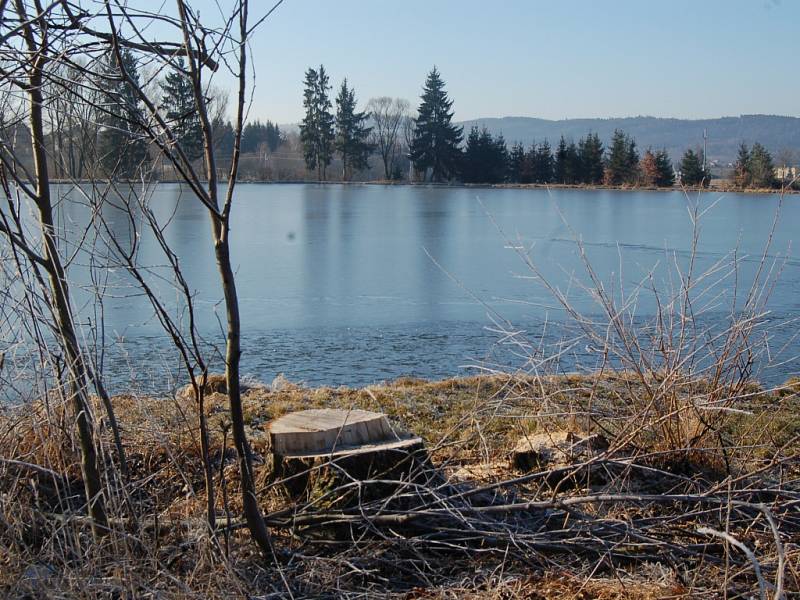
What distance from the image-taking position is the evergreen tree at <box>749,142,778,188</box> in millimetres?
51094

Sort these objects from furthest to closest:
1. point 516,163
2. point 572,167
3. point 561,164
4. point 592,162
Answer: point 516,163
point 561,164
point 572,167
point 592,162

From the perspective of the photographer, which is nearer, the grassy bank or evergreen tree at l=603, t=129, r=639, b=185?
the grassy bank

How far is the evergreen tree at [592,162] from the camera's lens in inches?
2313

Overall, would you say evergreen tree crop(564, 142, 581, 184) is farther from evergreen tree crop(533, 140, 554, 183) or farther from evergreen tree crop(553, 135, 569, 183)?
evergreen tree crop(533, 140, 554, 183)

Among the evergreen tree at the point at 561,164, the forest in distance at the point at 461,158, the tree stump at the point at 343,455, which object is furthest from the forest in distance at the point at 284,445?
the evergreen tree at the point at 561,164

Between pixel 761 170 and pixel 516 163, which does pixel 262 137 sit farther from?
pixel 761 170

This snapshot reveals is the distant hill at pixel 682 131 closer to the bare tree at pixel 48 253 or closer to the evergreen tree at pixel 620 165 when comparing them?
the evergreen tree at pixel 620 165

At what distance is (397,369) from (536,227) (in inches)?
625

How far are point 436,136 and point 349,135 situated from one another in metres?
7.85

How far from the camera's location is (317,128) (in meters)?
66.8

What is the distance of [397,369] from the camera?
8.41 metres

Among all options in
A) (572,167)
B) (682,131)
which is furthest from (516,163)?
(682,131)

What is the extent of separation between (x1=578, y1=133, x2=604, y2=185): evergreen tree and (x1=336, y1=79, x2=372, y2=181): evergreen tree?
18.4 metres

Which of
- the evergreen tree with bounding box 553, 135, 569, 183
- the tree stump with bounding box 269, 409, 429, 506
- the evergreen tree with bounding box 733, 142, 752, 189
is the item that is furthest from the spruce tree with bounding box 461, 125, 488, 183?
the tree stump with bounding box 269, 409, 429, 506
